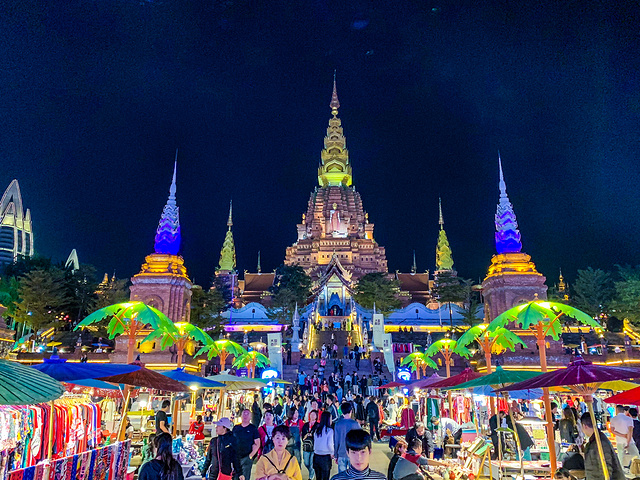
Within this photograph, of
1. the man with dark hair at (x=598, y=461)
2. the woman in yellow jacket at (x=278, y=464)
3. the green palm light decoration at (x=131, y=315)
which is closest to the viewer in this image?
the woman in yellow jacket at (x=278, y=464)

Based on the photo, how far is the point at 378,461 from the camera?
12719mm

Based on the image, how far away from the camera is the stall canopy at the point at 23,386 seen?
424cm

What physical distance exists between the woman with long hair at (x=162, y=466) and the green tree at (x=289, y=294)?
138 ft

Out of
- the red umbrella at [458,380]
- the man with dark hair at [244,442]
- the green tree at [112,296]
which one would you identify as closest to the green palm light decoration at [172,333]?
the man with dark hair at [244,442]

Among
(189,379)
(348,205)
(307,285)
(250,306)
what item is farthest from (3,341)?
(348,205)

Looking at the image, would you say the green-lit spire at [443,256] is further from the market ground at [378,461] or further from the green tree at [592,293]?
the market ground at [378,461]

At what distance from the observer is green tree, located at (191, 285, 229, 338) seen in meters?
41.3

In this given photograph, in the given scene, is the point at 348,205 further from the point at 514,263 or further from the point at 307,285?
the point at 514,263

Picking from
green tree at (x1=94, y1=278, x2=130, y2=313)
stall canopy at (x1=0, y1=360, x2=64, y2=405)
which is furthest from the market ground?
green tree at (x1=94, y1=278, x2=130, y2=313)

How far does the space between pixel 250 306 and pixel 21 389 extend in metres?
50.8

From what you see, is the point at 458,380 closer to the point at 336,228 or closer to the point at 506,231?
the point at 506,231

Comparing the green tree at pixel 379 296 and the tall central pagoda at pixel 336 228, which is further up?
the tall central pagoda at pixel 336 228

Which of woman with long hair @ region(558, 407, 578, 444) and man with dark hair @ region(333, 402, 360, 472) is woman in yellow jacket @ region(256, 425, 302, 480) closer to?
man with dark hair @ region(333, 402, 360, 472)

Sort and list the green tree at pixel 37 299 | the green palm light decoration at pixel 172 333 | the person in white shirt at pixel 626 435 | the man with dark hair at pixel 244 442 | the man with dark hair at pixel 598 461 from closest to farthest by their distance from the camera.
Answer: the man with dark hair at pixel 598 461, the man with dark hair at pixel 244 442, the person in white shirt at pixel 626 435, the green palm light decoration at pixel 172 333, the green tree at pixel 37 299
